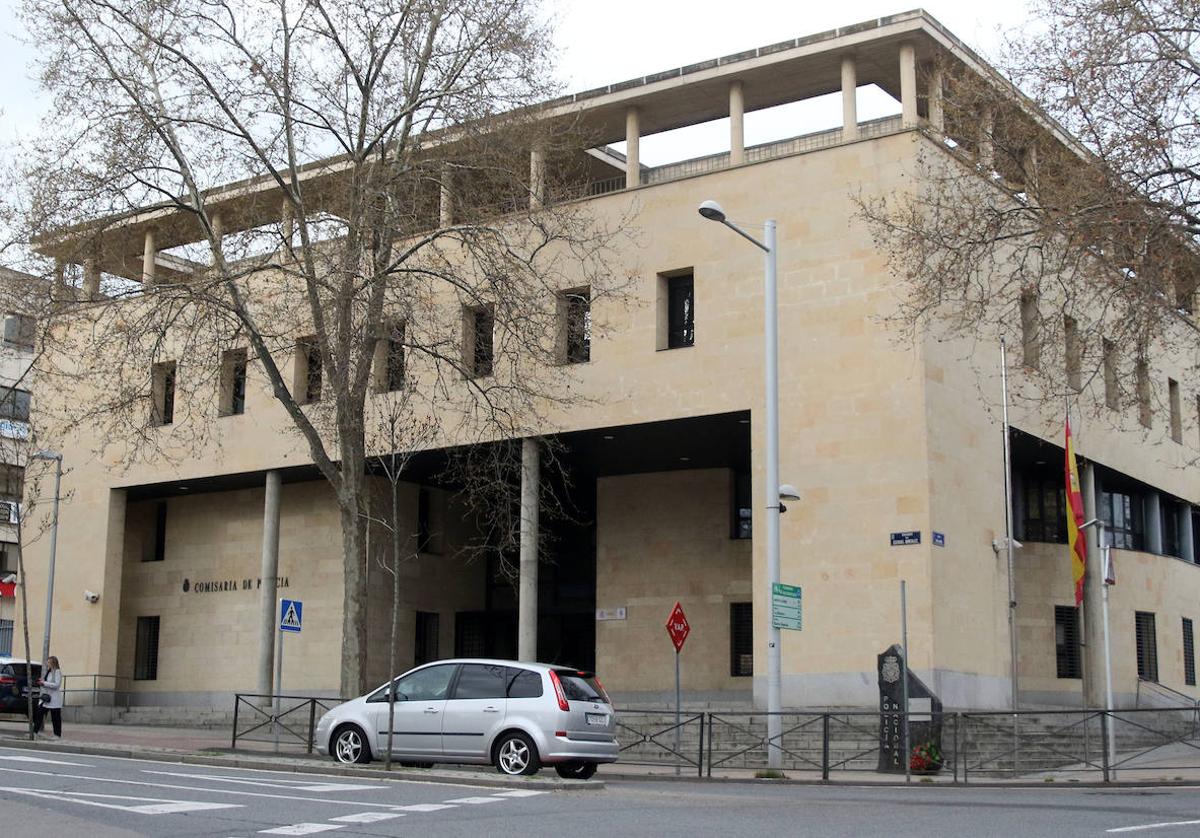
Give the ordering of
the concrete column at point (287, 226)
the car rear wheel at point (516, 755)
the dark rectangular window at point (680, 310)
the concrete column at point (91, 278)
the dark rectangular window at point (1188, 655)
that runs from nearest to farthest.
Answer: the car rear wheel at point (516, 755) < the concrete column at point (91, 278) < the concrete column at point (287, 226) < the dark rectangular window at point (680, 310) < the dark rectangular window at point (1188, 655)

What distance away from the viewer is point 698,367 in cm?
2889

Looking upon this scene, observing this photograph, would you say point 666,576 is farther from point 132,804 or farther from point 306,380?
point 132,804

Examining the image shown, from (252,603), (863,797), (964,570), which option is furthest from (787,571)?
(252,603)

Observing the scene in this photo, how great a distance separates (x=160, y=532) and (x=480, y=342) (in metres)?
14.9

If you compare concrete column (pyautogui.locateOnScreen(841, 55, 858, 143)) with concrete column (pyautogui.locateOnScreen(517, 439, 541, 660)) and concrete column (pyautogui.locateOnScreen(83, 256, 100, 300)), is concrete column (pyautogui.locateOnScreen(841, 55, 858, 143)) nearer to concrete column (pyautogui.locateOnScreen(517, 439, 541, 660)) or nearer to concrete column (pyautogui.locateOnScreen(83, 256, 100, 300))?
concrete column (pyautogui.locateOnScreen(517, 439, 541, 660))

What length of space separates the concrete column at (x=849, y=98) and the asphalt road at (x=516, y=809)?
15071 mm

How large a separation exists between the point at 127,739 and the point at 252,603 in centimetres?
1081

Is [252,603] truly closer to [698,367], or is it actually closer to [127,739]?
[127,739]

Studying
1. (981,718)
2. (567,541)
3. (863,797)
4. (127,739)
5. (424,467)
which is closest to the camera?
(863,797)

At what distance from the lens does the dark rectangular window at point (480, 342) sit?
31.3 metres

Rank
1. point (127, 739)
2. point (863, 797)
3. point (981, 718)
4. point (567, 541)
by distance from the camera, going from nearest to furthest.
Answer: point (863, 797) < point (981, 718) < point (127, 739) < point (567, 541)

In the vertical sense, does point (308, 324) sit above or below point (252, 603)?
above

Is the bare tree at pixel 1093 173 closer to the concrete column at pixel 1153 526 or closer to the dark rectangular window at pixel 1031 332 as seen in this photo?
the dark rectangular window at pixel 1031 332

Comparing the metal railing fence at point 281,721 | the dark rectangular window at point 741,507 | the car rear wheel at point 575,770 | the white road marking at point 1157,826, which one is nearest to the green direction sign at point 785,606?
the car rear wheel at point 575,770
